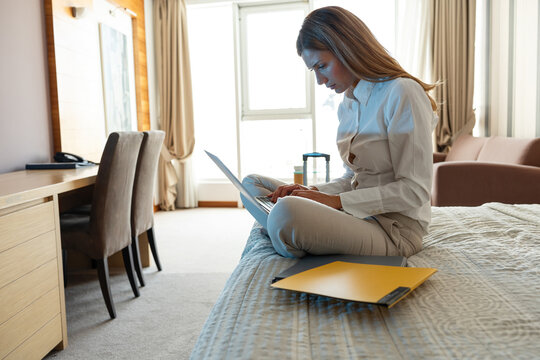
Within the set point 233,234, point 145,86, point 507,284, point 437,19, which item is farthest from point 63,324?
point 437,19

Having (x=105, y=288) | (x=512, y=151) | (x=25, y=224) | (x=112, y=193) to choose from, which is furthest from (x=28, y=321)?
(x=512, y=151)

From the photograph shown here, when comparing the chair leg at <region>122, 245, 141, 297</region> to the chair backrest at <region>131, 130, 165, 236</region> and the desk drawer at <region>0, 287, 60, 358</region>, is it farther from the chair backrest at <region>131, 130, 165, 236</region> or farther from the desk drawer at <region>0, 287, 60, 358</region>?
the desk drawer at <region>0, 287, 60, 358</region>

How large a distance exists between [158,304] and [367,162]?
56.1 inches

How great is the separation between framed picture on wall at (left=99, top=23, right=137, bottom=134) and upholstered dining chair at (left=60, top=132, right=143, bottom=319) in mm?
1968

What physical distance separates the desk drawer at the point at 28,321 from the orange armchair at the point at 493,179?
247 cm

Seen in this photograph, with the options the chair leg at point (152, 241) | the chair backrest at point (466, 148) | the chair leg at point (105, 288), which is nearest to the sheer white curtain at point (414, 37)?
the chair backrest at point (466, 148)

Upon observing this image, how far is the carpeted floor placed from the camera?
5.67 feet

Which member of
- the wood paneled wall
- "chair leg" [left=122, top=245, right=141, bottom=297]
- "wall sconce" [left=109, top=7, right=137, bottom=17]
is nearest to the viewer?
"chair leg" [left=122, top=245, right=141, bottom=297]

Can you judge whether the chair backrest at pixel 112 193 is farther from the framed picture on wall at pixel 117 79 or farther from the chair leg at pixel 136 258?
the framed picture on wall at pixel 117 79

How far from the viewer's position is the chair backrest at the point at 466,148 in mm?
3756

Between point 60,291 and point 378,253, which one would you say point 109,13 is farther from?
Result: point 378,253

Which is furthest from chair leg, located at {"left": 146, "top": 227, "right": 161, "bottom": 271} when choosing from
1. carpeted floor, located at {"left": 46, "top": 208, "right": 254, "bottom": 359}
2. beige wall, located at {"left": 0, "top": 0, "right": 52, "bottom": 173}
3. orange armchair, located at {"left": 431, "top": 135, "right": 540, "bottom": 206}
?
orange armchair, located at {"left": 431, "top": 135, "right": 540, "bottom": 206}

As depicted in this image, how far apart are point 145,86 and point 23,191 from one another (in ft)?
11.5

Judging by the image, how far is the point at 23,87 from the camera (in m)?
2.71
